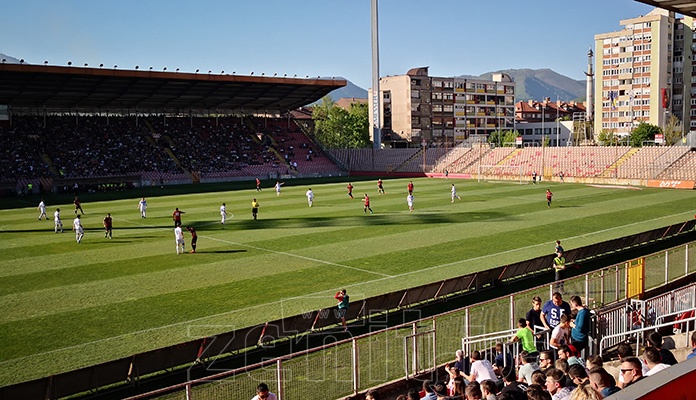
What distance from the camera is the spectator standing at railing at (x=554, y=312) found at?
1169cm

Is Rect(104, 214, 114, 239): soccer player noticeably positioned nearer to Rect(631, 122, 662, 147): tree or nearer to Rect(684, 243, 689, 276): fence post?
Rect(684, 243, 689, 276): fence post

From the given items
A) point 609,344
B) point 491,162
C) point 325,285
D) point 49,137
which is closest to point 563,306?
point 609,344

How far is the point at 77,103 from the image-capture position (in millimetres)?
75250

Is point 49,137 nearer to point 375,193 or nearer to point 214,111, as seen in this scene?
point 214,111

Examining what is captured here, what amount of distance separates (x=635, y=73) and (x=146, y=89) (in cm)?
8684

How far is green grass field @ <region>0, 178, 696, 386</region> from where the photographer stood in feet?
54.6

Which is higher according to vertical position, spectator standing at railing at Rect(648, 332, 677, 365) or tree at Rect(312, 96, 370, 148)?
tree at Rect(312, 96, 370, 148)

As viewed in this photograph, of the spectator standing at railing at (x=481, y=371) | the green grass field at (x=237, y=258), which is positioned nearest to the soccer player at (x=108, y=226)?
the green grass field at (x=237, y=258)

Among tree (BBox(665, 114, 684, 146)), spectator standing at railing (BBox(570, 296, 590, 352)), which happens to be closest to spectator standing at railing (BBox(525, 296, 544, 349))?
spectator standing at railing (BBox(570, 296, 590, 352))

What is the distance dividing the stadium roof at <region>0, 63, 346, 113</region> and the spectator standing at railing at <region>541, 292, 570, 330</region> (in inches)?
2392

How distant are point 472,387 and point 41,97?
74352mm

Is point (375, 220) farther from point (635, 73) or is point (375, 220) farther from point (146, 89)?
point (635, 73)

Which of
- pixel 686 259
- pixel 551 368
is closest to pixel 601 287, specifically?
pixel 686 259

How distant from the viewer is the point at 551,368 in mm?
7520
